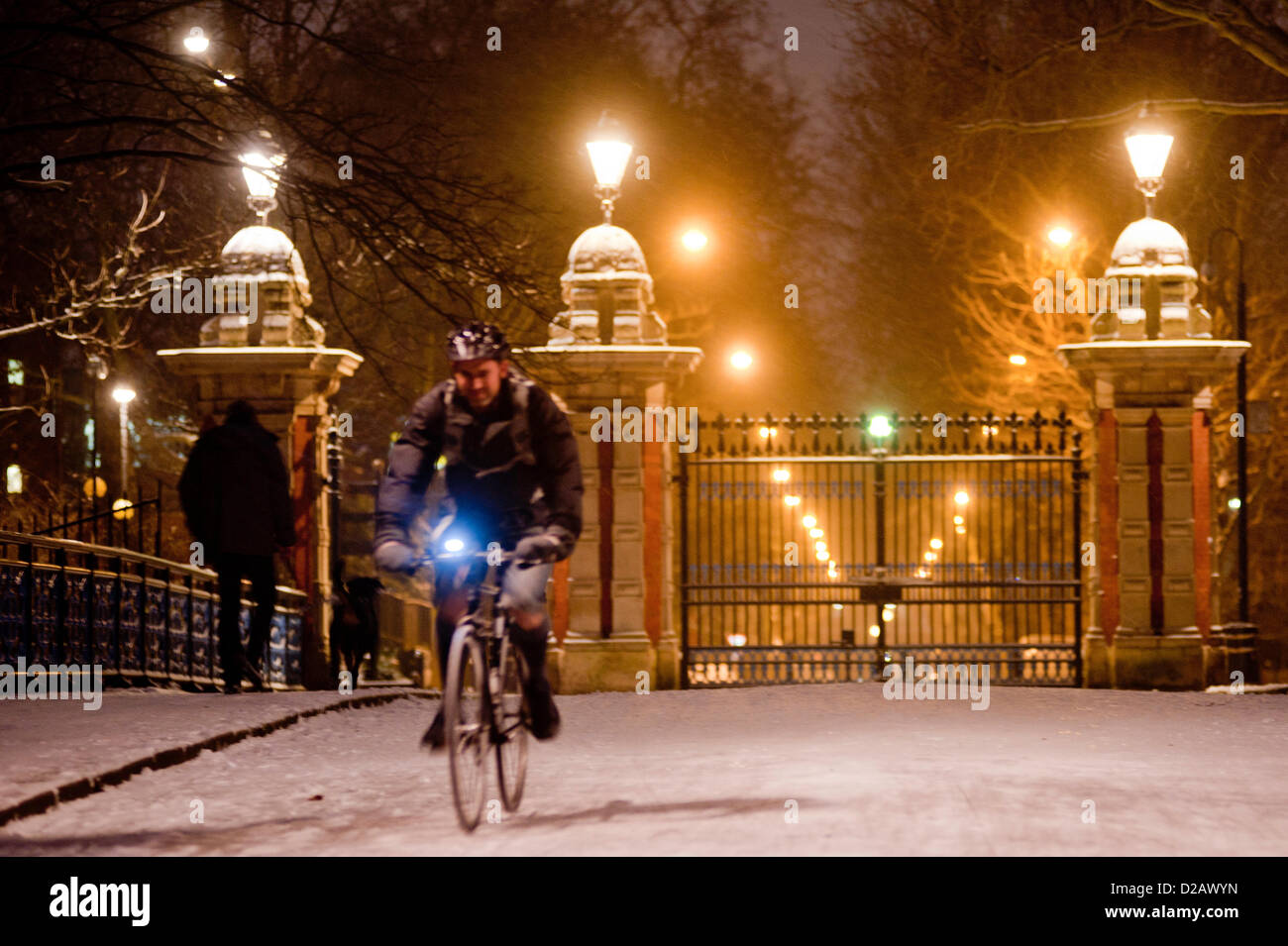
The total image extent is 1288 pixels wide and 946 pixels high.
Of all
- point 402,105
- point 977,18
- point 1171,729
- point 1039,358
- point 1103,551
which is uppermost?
point 402,105

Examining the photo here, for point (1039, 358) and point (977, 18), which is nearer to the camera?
point (977, 18)

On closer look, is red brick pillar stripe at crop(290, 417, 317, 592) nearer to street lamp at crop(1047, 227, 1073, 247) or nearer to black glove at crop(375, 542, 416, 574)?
black glove at crop(375, 542, 416, 574)

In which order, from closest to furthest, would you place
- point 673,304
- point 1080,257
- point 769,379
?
point 1080,257 → point 673,304 → point 769,379

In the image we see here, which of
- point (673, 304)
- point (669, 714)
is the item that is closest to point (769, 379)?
point (673, 304)

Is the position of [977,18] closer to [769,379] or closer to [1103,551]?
[1103,551]

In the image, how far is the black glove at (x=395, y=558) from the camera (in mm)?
7141

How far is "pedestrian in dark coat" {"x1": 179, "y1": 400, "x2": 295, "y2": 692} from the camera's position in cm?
1298

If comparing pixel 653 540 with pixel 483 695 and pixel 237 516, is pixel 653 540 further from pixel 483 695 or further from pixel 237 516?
pixel 483 695

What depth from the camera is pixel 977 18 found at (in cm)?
1823

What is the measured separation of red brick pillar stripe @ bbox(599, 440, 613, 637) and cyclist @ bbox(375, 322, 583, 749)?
793cm

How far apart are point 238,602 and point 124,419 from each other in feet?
64.1

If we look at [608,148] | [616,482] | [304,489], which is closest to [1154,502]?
[616,482]

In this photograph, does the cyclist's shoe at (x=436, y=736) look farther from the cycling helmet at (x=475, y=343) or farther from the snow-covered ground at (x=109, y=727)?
the snow-covered ground at (x=109, y=727)

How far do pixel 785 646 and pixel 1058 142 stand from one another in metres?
13.2
